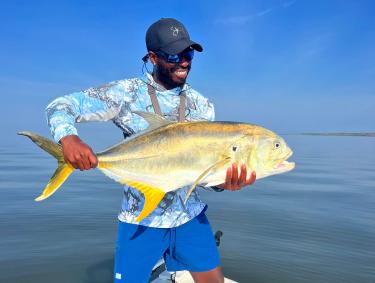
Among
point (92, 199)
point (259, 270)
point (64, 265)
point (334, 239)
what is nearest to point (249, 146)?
point (259, 270)

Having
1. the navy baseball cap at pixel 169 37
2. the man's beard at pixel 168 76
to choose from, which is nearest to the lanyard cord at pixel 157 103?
the man's beard at pixel 168 76

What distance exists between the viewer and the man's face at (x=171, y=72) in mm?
3705

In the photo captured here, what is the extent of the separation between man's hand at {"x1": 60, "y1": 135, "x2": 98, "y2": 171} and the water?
4.21 m

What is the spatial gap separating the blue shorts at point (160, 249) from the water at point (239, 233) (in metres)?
3.04

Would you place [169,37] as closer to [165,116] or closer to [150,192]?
[165,116]

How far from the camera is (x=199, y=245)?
12.8 feet

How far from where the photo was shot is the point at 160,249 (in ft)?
12.3

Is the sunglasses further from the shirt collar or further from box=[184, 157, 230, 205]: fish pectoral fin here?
box=[184, 157, 230, 205]: fish pectoral fin

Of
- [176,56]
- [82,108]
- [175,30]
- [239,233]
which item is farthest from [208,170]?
[239,233]

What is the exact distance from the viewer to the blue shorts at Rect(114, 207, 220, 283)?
12.2ft

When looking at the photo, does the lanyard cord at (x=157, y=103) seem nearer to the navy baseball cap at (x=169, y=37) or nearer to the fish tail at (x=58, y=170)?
the navy baseball cap at (x=169, y=37)

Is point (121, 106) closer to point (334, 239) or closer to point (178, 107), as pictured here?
point (178, 107)

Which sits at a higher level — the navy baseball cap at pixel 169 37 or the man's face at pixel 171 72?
the navy baseball cap at pixel 169 37

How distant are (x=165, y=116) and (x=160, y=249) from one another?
1.28 m
